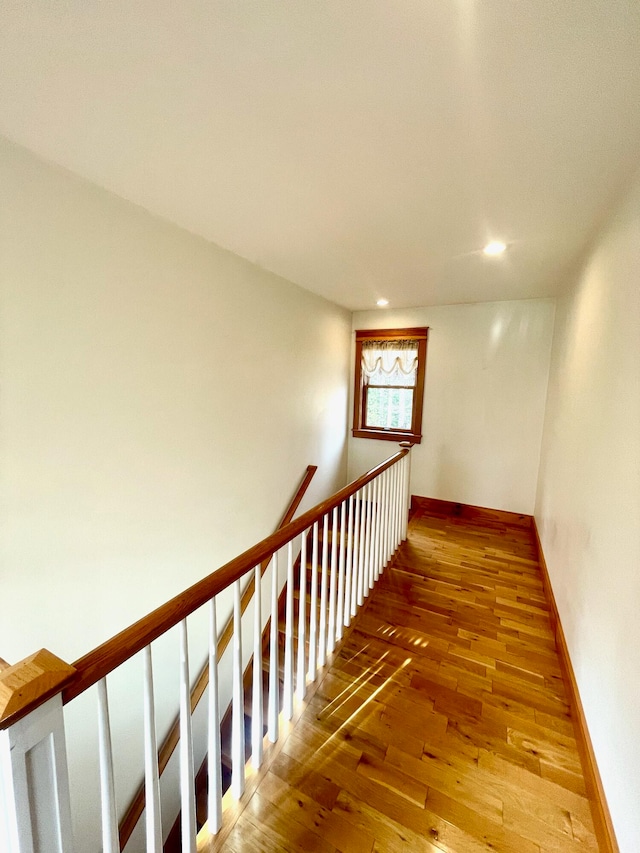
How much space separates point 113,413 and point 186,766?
1535 mm

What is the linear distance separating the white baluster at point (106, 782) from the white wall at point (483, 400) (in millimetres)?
3976

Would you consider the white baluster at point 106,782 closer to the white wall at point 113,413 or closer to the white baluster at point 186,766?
the white baluster at point 186,766

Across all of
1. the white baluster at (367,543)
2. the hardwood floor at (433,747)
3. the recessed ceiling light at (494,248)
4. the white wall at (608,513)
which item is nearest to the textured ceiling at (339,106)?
the recessed ceiling light at (494,248)

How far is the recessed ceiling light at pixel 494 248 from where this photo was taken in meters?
2.28

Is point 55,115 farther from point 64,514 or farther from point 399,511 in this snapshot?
point 399,511

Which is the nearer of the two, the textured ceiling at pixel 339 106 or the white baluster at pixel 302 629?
the textured ceiling at pixel 339 106

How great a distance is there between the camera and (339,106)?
118cm

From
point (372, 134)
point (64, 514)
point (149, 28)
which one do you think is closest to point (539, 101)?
point (372, 134)

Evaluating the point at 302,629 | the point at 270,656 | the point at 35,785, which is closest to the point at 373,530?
the point at 302,629

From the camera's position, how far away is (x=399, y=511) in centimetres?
313

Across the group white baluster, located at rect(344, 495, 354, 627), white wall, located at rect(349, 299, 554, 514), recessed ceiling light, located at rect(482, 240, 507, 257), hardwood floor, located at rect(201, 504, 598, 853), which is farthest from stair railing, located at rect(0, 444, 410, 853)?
white wall, located at rect(349, 299, 554, 514)

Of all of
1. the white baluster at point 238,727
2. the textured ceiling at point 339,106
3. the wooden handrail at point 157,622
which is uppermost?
the textured ceiling at point 339,106

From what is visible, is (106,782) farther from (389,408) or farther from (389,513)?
(389,408)

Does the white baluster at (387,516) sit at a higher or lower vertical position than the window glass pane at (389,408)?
lower
